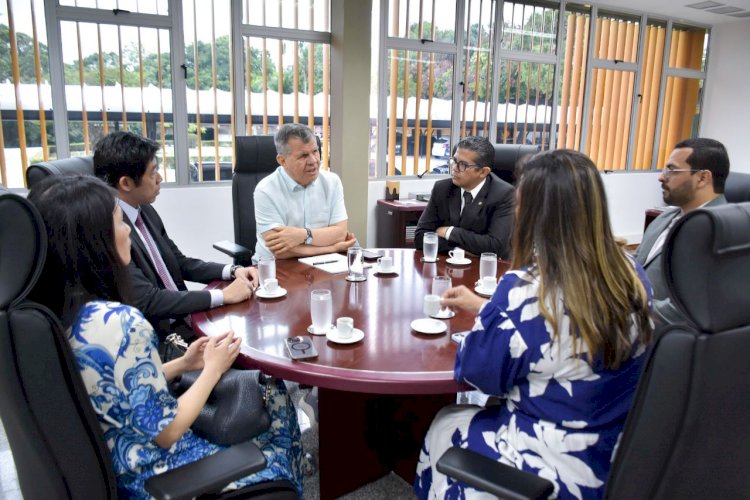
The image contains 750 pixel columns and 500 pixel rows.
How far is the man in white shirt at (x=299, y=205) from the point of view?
8.48 ft

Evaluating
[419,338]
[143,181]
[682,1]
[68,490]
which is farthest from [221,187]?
[682,1]

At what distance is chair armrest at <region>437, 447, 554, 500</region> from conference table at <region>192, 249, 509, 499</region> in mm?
246

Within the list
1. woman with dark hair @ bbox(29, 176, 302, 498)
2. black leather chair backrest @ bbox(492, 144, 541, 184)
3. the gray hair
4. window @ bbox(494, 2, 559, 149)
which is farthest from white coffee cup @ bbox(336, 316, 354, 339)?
window @ bbox(494, 2, 559, 149)

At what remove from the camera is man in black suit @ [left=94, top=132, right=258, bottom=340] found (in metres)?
1.82

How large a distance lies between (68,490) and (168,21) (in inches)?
154

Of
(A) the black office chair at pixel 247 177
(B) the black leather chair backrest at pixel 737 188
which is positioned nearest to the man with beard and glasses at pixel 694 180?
(B) the black leather chair backrest at pixel 737 188

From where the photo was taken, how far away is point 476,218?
291 centimetres

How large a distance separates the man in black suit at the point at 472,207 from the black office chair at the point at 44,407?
1.89 metres

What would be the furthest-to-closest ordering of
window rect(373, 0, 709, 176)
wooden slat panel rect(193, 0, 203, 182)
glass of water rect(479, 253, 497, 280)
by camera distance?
window rect(373, 0, 709, 176)
wooden slat panel rect(193, 0, 203, 182)
glass of water rect(479, 253, 497, 280)

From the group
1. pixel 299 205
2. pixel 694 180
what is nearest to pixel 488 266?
pixel 694 180

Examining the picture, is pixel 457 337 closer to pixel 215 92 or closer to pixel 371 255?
pixel 371 255

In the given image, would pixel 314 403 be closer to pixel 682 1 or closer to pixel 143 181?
pixel 143 181

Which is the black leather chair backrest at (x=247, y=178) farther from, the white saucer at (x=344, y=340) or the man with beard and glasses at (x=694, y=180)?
the man with beard and glasses at (x=694, y=180)

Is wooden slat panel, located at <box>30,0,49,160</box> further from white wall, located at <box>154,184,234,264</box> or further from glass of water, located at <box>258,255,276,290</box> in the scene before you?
glass of water, located at <box>258,255,276,290</box>
